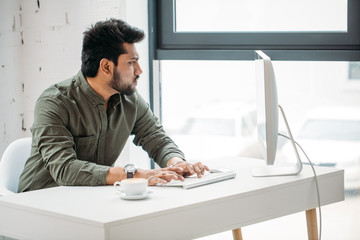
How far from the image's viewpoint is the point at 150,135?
2.76 metres

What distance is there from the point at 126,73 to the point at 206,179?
632mm

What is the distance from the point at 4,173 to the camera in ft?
8.39

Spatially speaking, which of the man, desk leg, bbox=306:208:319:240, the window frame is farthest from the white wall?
desk leg, bbox=306:208:319:240


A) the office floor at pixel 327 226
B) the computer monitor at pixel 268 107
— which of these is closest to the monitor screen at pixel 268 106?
the computer monitor at pixel 268 107

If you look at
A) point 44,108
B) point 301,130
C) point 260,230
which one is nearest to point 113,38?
point 44,108

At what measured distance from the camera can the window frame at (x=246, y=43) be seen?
311cm

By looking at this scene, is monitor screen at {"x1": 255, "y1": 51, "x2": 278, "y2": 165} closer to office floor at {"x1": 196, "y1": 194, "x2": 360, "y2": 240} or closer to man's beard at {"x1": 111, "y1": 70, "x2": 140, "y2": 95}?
man's beard at {"x1": 111, "y1": 70, "x2": 140, "y2": 95}

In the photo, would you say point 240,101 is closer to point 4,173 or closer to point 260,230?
point 260,230

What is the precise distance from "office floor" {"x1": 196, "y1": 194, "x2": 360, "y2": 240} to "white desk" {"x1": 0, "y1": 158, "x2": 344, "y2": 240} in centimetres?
94

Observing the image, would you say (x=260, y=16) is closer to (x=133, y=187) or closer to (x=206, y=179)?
(x=206, y=179)

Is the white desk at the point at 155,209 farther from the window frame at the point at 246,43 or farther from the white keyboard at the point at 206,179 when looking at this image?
the window frame at the point at 246,43

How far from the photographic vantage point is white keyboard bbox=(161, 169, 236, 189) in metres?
2.13

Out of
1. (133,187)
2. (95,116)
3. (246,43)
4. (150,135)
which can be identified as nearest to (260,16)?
(246,43)

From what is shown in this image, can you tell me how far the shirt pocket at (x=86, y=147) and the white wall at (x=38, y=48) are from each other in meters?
0.85
